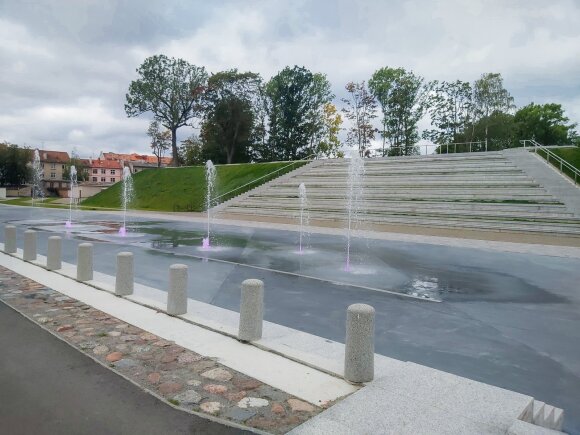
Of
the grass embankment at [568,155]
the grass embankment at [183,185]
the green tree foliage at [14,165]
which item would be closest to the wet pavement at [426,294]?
the grass embankment at [568,155]

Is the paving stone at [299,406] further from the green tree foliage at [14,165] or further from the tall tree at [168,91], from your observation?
the green tree foliage at [14,165]

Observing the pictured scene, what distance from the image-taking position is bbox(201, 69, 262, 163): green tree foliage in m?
60.1

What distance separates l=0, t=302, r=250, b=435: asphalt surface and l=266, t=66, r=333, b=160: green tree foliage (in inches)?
2372

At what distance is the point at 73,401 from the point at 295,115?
63841 millimetres

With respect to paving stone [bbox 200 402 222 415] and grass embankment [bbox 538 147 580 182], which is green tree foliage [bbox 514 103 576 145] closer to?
grass embankment [bbox 538 147 580 182]

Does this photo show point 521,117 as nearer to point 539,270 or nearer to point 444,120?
point 444,120

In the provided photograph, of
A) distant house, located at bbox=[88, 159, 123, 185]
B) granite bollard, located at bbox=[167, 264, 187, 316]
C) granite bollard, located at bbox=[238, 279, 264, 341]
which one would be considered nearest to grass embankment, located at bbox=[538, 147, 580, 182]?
granite bollard, located at bbox=[238, 279, 264, 341]

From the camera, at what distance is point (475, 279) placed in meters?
10.7

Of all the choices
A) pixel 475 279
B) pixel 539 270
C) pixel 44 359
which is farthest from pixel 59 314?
pixel 539 270

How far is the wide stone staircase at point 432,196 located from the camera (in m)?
22.2

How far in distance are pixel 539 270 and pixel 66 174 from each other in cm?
12137

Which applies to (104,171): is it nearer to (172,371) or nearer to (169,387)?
(172,371)

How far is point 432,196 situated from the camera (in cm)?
2705

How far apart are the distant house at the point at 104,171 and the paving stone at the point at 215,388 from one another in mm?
134901
